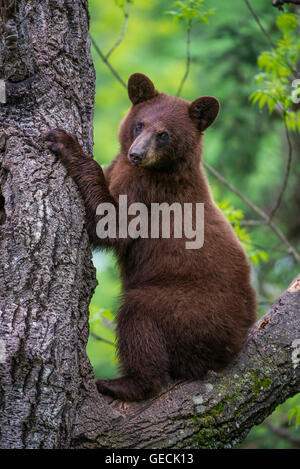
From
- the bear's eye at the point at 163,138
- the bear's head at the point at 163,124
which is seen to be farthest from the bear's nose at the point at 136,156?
the bear's eye at the point at 163,138

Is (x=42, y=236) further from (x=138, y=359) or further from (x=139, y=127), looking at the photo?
(x=139, y=127)

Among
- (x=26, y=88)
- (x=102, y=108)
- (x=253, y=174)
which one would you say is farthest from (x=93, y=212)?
(x=102, y=108)

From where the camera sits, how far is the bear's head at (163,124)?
5023 millimetres

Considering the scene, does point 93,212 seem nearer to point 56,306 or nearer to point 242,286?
point 56,306

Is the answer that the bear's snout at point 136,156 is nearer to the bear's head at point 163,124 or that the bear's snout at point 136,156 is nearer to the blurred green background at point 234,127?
the bear's head at point 163,124

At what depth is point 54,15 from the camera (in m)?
4.07

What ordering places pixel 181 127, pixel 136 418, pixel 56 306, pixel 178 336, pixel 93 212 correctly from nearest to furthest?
1. pixel 56 306
2. pixel 136 418
3. pixel 93 212
4. pixel 178 336
5. pixel 181 127

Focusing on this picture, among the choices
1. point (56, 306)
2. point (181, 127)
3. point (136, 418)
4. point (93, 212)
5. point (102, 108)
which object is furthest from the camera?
point (102, 108)

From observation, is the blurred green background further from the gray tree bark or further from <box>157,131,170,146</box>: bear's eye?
the gray tree bark

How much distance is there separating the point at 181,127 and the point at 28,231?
7.21ft

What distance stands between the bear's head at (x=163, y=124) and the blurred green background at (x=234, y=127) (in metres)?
2.82

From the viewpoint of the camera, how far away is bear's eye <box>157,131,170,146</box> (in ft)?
16.6

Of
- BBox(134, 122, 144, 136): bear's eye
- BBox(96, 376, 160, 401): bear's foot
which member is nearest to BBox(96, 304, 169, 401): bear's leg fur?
BBox(96, 376, 160, 401): bear's foot

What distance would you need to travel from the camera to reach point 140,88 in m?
5.43
